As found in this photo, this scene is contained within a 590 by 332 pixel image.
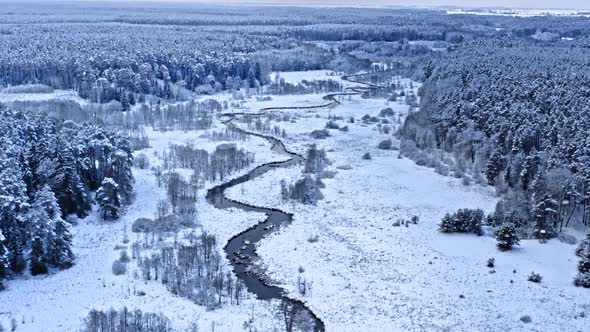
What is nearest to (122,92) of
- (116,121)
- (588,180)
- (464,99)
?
(116,121)

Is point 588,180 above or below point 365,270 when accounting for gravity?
above

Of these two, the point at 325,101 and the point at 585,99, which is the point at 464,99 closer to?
the point at 585,99

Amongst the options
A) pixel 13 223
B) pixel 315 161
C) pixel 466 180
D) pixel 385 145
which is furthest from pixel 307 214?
pixel 385 145

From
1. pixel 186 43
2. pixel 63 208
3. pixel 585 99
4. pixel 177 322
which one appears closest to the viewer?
pixel 177 322

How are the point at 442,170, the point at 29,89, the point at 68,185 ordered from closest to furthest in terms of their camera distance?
1. the point at 68,185
2. the point at 442,170
3. the point at 29,89

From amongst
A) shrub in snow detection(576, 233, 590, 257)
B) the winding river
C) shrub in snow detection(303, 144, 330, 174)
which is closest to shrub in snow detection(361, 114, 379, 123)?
the winding river

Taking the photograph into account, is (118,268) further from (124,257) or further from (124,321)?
(124,321)
